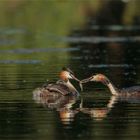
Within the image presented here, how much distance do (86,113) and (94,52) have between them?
56.9 feet

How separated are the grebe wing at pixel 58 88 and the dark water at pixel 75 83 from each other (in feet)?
0.58

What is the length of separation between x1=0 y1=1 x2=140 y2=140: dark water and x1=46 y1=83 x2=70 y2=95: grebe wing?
18 cm

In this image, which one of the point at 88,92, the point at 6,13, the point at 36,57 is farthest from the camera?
the point at 6,13

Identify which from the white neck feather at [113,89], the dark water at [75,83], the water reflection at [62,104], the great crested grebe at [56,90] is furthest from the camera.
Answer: the white neck feather at [113,89]

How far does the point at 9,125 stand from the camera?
18953mm

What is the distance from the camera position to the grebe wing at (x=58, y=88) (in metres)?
23.3

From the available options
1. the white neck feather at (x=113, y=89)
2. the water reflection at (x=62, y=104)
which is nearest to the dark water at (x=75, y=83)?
the water reflection at (x=62, y=104)

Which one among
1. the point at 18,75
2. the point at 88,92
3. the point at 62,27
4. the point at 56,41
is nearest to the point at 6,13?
the point at 62,27

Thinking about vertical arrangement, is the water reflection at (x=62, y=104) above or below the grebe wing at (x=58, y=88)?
below

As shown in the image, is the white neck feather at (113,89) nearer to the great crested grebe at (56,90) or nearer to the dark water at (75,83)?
the dark water at (75,83)

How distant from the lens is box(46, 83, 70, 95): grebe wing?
23.3 meters

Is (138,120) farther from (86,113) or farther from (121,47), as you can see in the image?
(121,47)

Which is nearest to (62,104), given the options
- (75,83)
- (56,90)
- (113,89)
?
(56,90)

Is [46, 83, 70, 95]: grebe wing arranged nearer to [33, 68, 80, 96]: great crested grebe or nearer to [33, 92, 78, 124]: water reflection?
[33, 68, 80, 96]: great crested grebe
